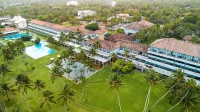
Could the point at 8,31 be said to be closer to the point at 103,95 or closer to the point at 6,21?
the point at 6,21

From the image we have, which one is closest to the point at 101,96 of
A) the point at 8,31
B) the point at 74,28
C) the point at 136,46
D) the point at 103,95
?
the point at 103,95

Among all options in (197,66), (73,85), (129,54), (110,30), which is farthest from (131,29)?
(73,85)

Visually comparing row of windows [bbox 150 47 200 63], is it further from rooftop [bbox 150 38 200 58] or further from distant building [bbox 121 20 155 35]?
distant building [bbox 121 20 155 35]

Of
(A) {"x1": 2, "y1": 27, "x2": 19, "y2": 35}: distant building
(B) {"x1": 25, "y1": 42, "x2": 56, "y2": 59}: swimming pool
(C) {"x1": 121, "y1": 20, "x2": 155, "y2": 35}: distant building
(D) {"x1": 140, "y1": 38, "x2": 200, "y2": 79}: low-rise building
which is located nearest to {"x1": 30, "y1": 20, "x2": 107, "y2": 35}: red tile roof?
(A) {"x1": 2, "y1": 27, "x2": 19, "y2": 35}: distant building

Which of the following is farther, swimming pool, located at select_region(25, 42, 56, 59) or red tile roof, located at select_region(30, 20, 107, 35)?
red tile roof, located at select_region(30, 20, 107, 35)

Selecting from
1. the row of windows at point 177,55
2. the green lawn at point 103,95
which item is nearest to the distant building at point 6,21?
the green lawn at point 103,95

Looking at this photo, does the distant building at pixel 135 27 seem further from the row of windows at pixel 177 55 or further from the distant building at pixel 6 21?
the distant building at pixel 6 21
